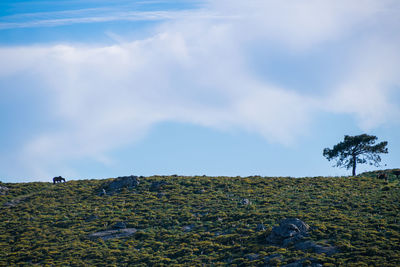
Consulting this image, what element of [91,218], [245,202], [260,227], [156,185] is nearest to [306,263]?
[260,227]

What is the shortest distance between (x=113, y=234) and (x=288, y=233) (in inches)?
832

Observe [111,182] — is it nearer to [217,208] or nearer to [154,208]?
[154,208]

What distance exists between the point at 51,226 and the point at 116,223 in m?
8.95

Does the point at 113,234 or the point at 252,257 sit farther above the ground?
the point at 113,234

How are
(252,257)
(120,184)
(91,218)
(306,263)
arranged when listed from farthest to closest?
(120,184) < (91,218) < (252,257) < (306,263)

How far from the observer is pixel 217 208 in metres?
51.7

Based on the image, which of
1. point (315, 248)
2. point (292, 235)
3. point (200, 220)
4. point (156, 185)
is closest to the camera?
point (315, 248)

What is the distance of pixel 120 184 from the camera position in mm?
64250

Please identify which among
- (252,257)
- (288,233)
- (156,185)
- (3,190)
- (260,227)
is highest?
(156,185)

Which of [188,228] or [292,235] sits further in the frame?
[188,228]

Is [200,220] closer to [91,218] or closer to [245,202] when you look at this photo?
[245,202]

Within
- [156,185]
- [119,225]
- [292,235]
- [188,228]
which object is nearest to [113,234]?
[119,225]

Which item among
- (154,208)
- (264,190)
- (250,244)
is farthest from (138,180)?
(250,244)

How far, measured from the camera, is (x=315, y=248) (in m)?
36.6
